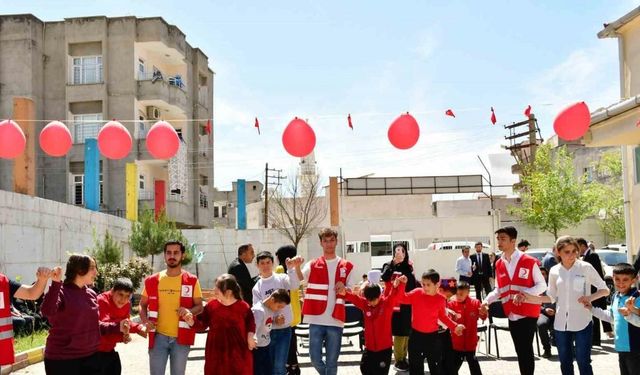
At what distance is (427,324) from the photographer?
8062 mm

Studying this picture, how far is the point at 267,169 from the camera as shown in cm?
4869

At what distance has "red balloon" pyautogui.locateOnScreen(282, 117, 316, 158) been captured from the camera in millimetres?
11250

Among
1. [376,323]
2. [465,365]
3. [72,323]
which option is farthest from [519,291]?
[72,323]

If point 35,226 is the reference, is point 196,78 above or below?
above

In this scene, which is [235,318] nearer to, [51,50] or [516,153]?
[51,50]

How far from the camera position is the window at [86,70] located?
37125 millimetres

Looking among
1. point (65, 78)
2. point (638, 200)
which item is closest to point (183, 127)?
point (65, 78)

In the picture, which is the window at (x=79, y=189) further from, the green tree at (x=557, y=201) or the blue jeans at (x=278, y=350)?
the blue jeans at (x=278, y=350)

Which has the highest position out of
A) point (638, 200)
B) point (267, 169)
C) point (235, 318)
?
point (267, 169)

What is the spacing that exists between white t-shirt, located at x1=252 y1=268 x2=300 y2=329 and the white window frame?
31927 mm

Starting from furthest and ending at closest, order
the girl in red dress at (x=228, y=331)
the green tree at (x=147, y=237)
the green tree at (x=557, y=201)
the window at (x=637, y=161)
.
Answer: the green tree at (x=557, y=201) → the green tree at (x=147, y=237) → the window at (x=637, y=161) → the girl in red dress at (x=228, y=331)

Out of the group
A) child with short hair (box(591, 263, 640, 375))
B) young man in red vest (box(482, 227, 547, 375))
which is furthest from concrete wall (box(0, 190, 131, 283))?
child with short hair (box(591, 263, 640, 375))

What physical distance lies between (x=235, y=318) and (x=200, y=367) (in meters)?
5.00

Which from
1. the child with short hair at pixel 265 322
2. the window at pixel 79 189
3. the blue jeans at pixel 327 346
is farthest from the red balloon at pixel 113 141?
the window at pixel 79 189
